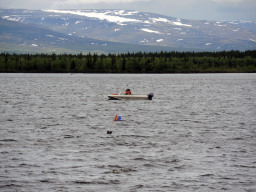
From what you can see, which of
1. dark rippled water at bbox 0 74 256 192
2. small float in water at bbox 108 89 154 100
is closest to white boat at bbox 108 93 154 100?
small float in water at bbox 108 89 154 100

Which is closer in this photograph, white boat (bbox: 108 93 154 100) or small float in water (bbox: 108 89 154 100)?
small float in water (bbox: 108 89 154 100)

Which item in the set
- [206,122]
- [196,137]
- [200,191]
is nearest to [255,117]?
[206,122]

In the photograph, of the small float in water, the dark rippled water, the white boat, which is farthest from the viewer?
the white boat

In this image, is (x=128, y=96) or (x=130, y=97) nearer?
(x=128, y=96)

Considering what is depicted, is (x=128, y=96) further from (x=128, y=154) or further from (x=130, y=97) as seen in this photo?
(x=128, y=154)

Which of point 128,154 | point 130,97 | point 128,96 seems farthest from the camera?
point 130,97

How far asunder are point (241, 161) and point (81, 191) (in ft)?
38.8

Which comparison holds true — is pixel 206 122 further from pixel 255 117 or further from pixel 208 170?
pixel 208 170

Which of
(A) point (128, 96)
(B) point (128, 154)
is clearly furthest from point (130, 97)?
(B) point (128, 154)

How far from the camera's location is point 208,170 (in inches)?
1090

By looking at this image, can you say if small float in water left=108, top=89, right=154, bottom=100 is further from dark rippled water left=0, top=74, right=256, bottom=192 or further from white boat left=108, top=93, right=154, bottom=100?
dark rippled water left=0, top=74, right=256, bottom=192

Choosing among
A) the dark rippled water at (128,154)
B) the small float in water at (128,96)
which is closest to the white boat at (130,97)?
the small float in water at (128,96)

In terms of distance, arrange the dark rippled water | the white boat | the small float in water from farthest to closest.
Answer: the white boat, the small float in water, the dark rippled water

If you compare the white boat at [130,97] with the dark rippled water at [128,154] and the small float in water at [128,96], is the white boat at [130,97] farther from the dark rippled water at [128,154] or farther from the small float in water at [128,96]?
the dark rippled water at [128,154]
